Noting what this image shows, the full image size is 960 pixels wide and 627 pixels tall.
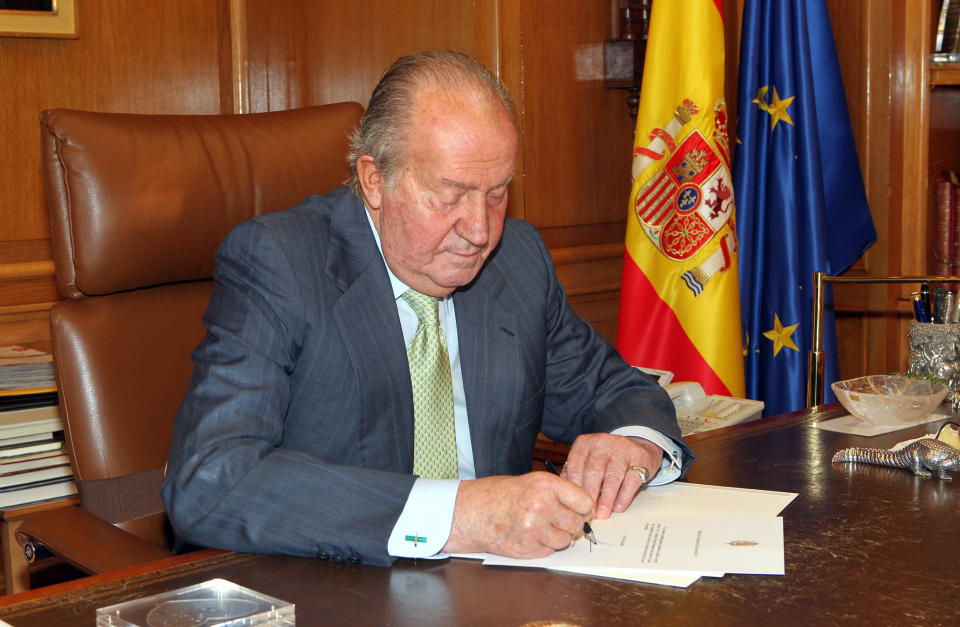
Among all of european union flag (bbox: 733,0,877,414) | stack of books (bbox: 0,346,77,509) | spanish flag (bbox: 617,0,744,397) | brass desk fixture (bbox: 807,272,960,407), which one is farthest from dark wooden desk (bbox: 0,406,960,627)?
european union flag (bbox: 733,0,877,414)

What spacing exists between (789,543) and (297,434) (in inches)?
30.0

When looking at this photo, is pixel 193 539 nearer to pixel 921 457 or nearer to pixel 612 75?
pixel 921 457

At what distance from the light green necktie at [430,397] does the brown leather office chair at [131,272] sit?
41cm

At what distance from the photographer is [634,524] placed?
54.6 inches

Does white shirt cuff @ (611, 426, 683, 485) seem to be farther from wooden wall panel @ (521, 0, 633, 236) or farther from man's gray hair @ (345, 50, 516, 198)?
wooden wall panel @ (521, 0, 633, 236)

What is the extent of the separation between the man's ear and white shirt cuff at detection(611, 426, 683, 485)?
570 millimetres

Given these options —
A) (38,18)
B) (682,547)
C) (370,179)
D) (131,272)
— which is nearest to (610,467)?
(682,547)

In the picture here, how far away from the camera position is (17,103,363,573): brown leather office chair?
1.77 metres

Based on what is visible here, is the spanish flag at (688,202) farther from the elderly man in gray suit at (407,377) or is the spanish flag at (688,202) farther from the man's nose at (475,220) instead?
the man's nose at (475,220)

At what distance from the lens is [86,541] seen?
5.01 feet

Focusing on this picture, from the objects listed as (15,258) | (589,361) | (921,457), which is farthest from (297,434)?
(15,258)

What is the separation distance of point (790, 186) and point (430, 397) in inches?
80.4

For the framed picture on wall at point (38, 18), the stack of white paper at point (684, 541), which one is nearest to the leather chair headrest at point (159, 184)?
the stack of white paper at point (684, 541)

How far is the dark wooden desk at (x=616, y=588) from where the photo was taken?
3.49 ft
